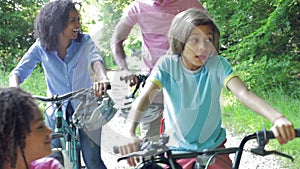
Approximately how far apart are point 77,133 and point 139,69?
1.67 ft

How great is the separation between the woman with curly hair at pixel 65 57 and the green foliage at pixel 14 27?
6581 mm

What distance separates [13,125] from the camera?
1629 mm

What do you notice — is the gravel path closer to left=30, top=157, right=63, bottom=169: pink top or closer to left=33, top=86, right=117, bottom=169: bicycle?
left=33, top=86, right=117, bottom=169: bicycle

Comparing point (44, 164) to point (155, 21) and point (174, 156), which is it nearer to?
point (174, 156)

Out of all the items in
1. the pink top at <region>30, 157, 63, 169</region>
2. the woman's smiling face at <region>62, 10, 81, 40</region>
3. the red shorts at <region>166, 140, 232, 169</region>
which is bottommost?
the red shorts at <region>166, 140, 232, 169</region>

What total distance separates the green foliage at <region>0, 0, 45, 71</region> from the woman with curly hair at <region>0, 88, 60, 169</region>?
7783mm

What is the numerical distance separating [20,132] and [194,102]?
766mm

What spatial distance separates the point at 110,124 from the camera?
8.59 feet

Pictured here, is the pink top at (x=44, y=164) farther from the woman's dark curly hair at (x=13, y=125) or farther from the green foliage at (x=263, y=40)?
the green foliage at (x=263, y=40)

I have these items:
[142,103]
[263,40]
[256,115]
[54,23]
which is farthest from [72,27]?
[263,40]

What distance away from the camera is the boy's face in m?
2.13

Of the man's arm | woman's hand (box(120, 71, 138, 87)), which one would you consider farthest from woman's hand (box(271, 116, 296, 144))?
the man's arm

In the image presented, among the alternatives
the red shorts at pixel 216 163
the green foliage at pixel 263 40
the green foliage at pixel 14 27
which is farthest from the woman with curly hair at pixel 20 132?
the green foliage at pixel 14 27

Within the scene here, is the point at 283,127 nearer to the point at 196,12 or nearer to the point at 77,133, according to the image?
the point at 196,12
